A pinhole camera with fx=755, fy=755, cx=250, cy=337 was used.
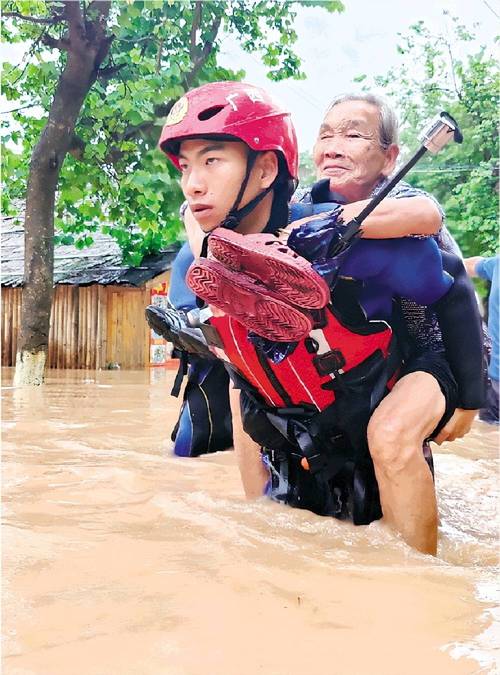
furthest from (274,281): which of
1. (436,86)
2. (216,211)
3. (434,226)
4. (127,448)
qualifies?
(436,86)

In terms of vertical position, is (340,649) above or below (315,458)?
below

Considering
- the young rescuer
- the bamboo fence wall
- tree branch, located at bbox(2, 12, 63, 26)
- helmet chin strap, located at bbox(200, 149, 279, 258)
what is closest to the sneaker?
the young rescuer

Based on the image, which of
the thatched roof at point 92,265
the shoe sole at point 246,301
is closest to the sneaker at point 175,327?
the shoe sole at point 246,301

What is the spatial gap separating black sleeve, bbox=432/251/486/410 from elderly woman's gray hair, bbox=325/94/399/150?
439 millimetres

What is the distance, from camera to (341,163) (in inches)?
88.8

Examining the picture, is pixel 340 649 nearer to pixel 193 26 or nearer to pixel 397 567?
pixel 397 567

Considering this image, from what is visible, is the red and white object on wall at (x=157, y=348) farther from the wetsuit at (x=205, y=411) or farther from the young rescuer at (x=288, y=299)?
the young rescuer at (x=288, y=299)

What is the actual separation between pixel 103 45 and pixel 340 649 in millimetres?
8382

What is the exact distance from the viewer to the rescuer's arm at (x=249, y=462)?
2.43 metres

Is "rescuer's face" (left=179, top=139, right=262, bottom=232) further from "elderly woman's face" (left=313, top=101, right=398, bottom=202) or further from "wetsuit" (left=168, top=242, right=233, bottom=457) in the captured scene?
"wetsuit" (left=168, top=242, right=233, bottom=457)

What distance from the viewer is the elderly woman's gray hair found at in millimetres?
2283

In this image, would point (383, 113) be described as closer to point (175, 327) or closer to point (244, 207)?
point (244, 207)

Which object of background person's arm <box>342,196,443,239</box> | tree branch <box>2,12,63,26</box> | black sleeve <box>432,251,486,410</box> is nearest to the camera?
background person's arm <box>342,196,443,239</box>

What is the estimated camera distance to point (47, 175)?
28.1ft
